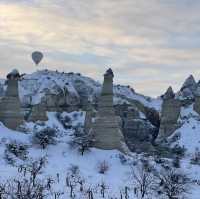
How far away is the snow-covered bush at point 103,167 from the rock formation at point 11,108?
41.7 ft

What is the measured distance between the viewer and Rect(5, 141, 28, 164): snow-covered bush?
2674 inches

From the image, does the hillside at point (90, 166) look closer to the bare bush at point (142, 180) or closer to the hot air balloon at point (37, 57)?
the bare bush at point (142, 180)

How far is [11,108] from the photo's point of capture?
3017 inches

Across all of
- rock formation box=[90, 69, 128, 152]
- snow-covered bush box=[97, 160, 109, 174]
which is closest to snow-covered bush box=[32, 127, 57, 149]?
rock formation box=[90, 69, 128, 152]

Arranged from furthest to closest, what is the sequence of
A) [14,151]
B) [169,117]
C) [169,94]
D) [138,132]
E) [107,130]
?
[138,132] → [169,94] → [169,117] → [107,130] → [14,151]

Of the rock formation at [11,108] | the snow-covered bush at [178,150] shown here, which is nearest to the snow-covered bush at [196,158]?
the snow-covered bush at [178,150]

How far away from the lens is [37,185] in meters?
58.0

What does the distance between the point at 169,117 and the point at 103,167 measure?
43.4m

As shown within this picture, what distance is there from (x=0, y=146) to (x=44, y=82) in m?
72.6

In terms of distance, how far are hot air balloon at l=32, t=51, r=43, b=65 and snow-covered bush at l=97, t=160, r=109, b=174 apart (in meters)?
72.5

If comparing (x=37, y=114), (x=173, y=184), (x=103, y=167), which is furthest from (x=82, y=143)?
(x=37, y=114)

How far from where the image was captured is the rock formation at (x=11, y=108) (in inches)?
2990

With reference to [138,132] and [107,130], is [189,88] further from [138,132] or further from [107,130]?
[107,130]

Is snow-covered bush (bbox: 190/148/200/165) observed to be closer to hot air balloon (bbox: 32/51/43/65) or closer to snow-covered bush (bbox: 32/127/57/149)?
snow-covered bush (bbox: 32/127/57/149)
